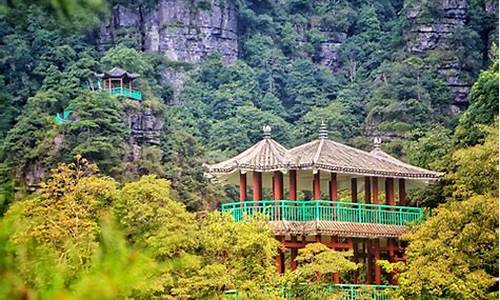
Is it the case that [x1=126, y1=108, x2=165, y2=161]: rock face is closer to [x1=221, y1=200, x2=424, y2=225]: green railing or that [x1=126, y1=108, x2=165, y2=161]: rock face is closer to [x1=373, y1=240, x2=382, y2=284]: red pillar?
[x1=373, y1=240, x2=382, y2=284]: red pillar

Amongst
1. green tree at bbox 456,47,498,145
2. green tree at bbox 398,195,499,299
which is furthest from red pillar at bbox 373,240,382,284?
green tree at bbox 456,47,498,145

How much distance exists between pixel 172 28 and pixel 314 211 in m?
31.9

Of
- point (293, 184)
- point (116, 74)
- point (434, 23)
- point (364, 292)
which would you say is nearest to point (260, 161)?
point (293, 184)

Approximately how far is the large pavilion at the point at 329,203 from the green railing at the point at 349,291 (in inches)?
10.1

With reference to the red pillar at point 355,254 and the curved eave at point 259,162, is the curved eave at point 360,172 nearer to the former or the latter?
the curved eave at point 259,162

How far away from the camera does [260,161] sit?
14195 mm

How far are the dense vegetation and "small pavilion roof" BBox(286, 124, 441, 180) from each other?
2.51 ft

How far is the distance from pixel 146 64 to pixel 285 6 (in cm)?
1077

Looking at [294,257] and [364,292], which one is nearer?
[364,292]

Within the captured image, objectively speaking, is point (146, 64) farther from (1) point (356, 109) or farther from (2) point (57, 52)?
(1) point (356, 109)

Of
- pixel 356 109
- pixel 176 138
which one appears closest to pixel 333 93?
pixel 356 109

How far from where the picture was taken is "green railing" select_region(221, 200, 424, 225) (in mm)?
13617

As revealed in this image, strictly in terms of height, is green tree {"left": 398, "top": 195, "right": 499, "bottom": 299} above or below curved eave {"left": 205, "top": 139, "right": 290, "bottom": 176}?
below

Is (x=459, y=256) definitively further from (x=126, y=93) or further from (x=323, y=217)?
(x=126, y=93)
